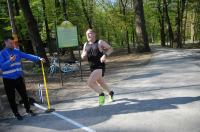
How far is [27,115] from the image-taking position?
9016 millimetres

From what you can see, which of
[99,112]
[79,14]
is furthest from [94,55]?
[79,14]

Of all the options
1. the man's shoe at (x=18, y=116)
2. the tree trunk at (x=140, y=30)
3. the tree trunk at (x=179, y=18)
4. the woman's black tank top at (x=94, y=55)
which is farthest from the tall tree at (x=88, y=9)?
the man's shoe at (x=18, y=116)

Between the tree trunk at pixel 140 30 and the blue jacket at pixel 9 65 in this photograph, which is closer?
the blue jacket at pixel 9 65

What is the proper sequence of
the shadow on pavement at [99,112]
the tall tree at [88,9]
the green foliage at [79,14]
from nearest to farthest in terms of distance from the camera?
1. the shadow on pavement at [99,112]
2. the green foliage at [79,14]
3. the tall tree at [88,9]

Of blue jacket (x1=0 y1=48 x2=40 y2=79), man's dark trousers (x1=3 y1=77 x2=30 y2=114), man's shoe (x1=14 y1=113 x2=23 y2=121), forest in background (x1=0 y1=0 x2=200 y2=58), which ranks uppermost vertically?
forest in background (x1=0 y1=0 x2=200 y2=58)

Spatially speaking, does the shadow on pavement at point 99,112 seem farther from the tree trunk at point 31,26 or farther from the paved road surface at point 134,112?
the tree trunk at point 31,26

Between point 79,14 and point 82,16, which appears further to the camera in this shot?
point 82,16

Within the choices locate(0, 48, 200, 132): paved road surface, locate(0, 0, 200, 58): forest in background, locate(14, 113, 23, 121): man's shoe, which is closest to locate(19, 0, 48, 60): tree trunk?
locate(0, 0, 200, 58): forest in background

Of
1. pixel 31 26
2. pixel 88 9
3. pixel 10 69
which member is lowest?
pixel 10 69

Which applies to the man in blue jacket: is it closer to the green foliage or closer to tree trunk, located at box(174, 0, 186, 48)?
the green foliage

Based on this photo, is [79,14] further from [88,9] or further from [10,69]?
[10,69]

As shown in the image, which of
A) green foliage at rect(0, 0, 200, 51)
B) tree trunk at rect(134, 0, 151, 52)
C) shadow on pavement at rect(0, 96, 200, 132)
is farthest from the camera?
green foliage at rect(0, 0, 200, 51)

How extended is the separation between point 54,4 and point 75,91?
72.0 ft

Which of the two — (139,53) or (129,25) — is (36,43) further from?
(129,25)
